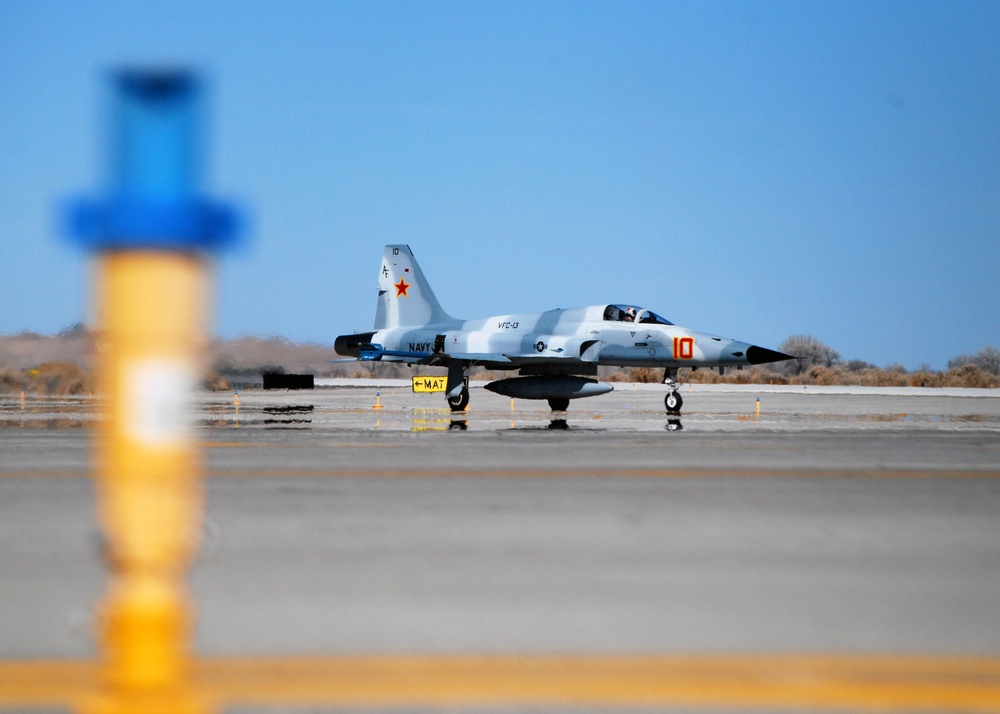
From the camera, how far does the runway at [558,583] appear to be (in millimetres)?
3602

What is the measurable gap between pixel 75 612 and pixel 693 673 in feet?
8.73

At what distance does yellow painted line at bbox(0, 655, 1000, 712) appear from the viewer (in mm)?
3357

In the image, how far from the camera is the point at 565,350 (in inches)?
1019

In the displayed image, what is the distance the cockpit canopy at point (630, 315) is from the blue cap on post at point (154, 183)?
80.9 ft

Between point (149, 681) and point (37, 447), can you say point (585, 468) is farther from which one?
point (149, 681)

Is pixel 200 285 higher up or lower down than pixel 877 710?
higher up

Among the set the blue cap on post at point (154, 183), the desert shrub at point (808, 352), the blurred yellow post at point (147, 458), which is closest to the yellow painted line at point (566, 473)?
the blurred yellow post at point (147, 458)

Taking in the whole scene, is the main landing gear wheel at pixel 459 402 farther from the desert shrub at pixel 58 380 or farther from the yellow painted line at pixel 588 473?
the desert shrub at pixel 58 380

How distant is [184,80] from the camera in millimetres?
1527

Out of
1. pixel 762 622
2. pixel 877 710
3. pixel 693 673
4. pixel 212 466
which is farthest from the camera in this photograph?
pixel 212 466

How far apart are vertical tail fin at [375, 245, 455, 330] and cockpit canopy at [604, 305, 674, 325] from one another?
6.47 meters

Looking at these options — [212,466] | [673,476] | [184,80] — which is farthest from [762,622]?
[212,466]

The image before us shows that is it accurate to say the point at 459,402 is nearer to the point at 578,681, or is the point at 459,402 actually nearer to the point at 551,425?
the point at 551,425

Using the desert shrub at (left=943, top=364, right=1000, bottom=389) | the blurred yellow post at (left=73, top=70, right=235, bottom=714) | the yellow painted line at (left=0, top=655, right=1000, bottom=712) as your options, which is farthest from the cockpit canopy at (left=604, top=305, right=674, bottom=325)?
the desert shrub at (left=943, top=364, right=1000, bottom=389)
